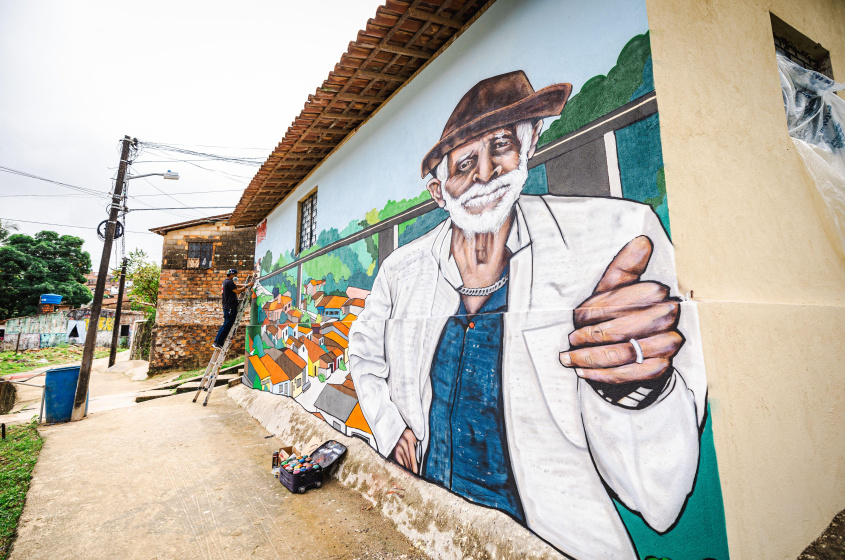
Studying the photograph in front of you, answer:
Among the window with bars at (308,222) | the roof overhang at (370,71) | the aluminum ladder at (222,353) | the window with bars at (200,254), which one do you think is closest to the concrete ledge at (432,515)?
the window with bars at (308,222)

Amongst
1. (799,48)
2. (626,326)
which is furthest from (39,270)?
(799,48)

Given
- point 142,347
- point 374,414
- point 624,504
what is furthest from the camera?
point 142,347

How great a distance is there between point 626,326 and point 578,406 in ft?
1.84

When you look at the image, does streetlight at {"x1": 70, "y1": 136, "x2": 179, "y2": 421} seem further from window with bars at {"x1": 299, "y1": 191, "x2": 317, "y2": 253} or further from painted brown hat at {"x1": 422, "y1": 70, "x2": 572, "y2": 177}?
painted brown hat at {"x1": 422, "y1": 70, "x2": 572, "y2": 177}

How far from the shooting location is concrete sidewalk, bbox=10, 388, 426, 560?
3320mm

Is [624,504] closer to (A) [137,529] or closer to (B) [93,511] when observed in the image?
(A) [137,529]

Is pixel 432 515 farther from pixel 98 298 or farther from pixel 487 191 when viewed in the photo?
pixel 98 298

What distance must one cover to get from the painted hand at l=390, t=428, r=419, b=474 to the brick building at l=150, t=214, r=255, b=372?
11431 millimetres

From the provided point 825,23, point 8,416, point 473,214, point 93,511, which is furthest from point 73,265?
point 825,23

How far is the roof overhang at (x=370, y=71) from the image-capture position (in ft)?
11.0

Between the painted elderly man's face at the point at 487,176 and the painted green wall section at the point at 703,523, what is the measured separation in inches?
72.1

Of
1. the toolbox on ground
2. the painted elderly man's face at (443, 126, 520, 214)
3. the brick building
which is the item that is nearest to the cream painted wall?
the painted elderly man's face at (443, 126, 520, 214)

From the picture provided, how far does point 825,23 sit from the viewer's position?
379cm

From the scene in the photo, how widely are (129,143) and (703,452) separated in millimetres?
12104
